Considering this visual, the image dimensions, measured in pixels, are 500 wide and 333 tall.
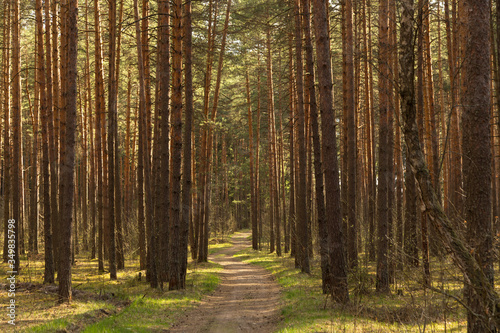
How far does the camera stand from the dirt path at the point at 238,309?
8.61 metres

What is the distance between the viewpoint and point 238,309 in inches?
417

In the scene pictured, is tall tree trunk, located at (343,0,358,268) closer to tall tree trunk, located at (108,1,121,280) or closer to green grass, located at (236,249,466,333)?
green grass, located at (236,249,466,333)

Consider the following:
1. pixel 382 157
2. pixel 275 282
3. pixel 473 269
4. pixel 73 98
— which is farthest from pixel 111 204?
pixel 473 269

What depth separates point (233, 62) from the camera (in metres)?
22.7

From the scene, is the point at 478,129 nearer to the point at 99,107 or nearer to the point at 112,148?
the point at 112,148

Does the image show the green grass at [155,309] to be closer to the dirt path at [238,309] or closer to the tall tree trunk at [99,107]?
the dirt path at [238,309]

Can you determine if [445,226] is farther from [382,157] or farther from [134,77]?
[134,77]

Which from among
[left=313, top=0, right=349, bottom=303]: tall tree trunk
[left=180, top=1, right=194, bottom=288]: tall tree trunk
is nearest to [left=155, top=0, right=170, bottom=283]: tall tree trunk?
[left=180, top=1, right=194, bottom=288]: tall tree trunk

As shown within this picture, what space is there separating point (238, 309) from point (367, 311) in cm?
341

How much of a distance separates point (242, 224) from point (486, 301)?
2448 inches

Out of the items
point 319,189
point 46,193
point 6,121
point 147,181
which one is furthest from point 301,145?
point 6,121

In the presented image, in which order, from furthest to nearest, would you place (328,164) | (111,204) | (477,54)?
(111,204)
(328,164)
(477,54)

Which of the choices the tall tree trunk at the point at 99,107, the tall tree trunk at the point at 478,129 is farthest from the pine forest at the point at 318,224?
the tall tree trunk at the point at 99,107

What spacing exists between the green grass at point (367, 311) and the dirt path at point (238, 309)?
1.47ft
